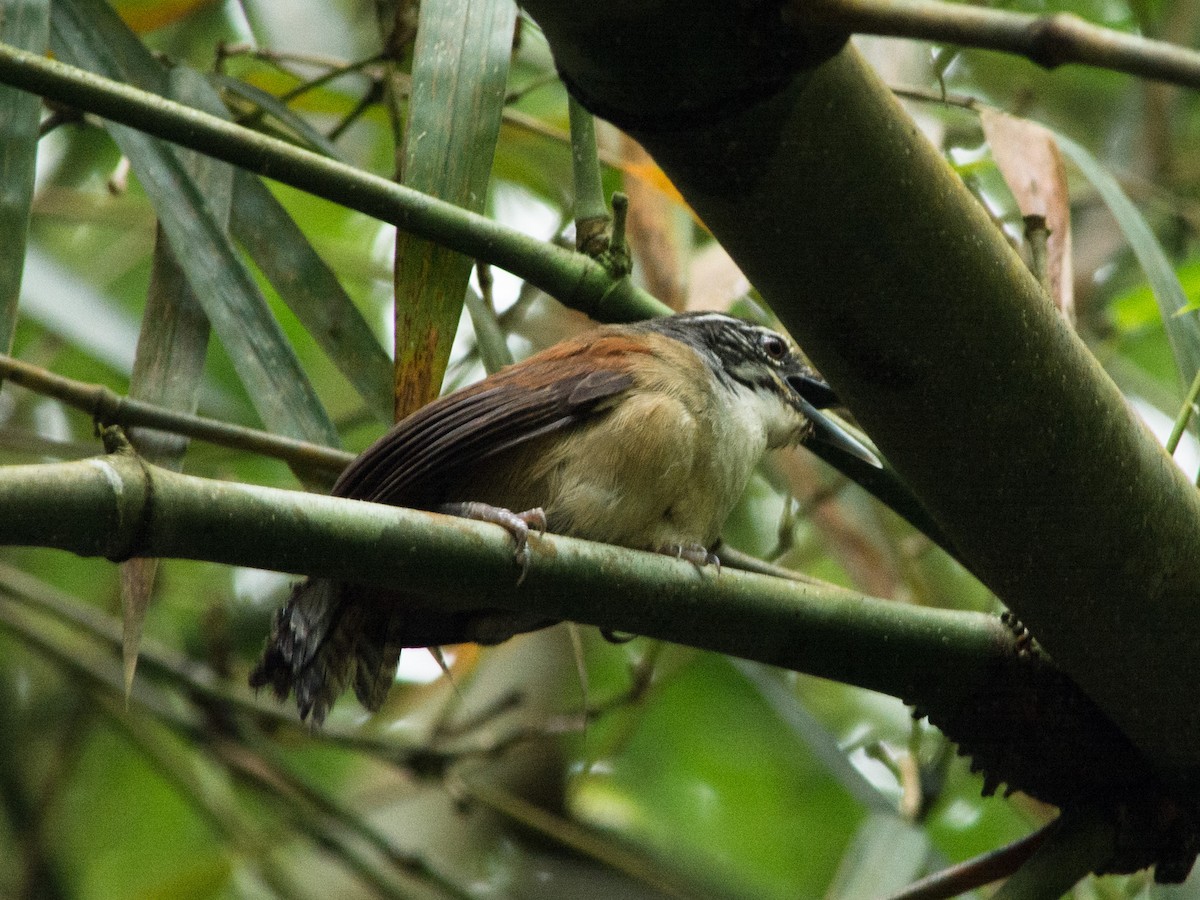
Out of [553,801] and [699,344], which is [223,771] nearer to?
[553,801]

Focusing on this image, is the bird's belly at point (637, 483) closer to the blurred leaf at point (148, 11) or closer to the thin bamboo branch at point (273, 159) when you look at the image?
the thin bamboo branch at point (273, 159)

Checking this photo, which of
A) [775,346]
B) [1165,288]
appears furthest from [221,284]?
[1165,288]

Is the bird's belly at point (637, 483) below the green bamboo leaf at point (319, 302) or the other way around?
below

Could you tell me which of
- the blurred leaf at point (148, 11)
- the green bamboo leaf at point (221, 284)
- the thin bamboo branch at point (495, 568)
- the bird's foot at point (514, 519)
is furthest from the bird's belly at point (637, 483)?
the blurred leaf at point (148, 11)

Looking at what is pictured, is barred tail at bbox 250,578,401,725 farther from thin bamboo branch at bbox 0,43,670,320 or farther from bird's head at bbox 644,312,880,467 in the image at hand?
bird's head at bbox 644,312,880,467

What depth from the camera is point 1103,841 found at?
96.4 inches

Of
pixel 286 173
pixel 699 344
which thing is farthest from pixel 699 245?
pixel 286 173

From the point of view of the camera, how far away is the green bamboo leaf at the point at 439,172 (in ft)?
8.18

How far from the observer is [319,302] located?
2.87 metres

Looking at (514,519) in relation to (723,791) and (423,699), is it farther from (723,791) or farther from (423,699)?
(723,791)

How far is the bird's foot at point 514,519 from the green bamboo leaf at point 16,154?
0.83 metres

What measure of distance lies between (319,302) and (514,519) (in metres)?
1.09

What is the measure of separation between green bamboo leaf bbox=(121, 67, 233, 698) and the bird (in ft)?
1.11

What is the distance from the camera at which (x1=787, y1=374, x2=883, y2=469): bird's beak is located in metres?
2.85
